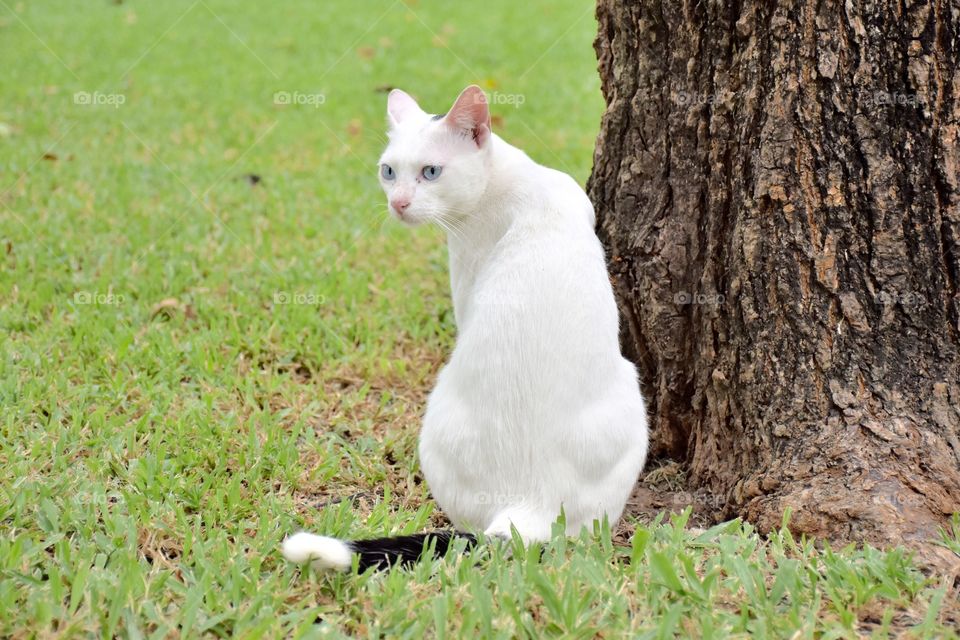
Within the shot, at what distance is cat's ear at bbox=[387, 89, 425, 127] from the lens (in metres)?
3.21

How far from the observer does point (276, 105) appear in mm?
7199

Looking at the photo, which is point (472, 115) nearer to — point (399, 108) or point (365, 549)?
point (399, 108)

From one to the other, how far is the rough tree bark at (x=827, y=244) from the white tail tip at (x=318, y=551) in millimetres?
1317

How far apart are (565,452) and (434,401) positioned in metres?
0.47

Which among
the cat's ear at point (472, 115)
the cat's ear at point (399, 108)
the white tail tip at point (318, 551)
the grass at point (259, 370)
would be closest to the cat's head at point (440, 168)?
the cat's ear at point (472, 115)

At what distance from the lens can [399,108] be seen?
3252mm

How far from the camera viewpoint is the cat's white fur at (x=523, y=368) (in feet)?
8.75

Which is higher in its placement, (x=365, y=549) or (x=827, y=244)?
(x=827, y=244)

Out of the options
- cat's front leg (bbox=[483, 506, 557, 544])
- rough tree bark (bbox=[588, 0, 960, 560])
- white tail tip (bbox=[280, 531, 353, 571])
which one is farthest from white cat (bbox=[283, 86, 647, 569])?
rough tree bark (bbox=[588, 0, 960, 560])

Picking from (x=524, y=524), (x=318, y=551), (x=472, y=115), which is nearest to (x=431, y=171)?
(x=472, y=115)

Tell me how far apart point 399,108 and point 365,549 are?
5.27 feet

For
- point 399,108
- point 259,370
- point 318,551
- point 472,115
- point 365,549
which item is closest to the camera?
point 318,551

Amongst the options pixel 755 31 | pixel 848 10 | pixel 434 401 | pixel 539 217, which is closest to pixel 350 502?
pixel 434 401

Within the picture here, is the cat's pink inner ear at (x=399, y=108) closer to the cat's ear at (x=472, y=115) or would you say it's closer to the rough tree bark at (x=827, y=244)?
the cat's ear at (x=472, y=115)
